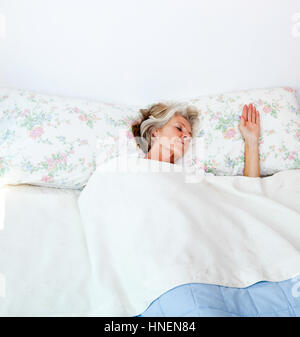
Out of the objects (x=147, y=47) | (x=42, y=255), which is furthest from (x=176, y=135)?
(x=42, y=255)

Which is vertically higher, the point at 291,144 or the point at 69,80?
the point at 69,80

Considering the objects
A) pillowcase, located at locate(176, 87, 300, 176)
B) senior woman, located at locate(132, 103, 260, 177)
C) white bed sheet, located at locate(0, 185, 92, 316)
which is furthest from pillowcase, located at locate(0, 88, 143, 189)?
pillowcase, located at locate(176, 87, 300, 176)

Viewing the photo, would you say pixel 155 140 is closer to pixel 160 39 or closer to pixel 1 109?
pixel 160 39

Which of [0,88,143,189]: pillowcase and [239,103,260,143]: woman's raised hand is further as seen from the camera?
[239,103,260,143]: woman's raised hand

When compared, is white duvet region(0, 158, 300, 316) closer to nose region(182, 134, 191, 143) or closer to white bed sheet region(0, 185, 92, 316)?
white bed sheet region(0, 185, 92, 316)

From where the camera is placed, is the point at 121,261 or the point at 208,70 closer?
the point at 121,261

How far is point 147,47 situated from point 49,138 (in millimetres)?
655

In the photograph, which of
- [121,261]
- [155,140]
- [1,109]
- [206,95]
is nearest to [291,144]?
[206,95]

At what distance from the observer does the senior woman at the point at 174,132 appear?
1423mm

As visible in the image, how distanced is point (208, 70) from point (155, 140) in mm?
473

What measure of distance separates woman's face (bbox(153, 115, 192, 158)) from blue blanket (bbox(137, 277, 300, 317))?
73 centimetres

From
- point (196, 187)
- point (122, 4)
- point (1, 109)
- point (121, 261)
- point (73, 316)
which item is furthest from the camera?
point (122, 4)

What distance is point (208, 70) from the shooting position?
1595mm

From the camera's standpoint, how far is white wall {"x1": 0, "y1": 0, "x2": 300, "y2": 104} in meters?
1.39
